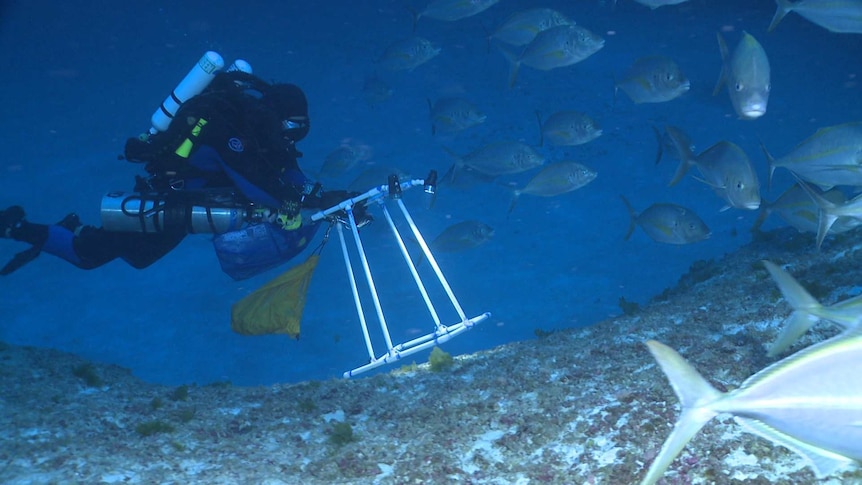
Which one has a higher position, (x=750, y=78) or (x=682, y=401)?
(x=750, y=78)

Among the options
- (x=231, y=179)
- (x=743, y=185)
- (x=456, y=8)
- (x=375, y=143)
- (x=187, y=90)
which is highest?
(x=375, y=143)

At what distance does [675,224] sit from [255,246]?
460 centimetres

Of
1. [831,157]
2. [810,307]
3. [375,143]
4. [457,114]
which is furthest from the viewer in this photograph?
[375,143]

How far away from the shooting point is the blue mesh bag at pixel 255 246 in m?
5.63

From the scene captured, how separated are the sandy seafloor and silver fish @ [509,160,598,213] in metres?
2.05

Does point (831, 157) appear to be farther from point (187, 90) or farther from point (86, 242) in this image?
point (86, 242)

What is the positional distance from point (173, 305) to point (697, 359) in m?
12.4

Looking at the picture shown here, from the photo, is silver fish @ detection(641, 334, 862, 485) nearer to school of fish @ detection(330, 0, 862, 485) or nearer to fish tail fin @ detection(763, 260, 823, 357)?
school of fish @ detection(330, 0, 862, 485)

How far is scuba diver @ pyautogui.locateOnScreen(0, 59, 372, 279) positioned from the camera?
558 cm

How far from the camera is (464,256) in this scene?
43.6 ft

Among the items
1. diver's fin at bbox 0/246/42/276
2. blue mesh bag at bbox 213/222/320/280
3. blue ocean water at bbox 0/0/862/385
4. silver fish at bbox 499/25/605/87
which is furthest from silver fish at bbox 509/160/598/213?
diver's fin at bbox 0/246/42/276

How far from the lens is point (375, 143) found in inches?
579

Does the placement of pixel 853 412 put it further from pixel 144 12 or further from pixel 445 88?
pixel 144 12

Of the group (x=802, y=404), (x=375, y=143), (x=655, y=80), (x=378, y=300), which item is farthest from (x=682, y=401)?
(x=375, y=143)
